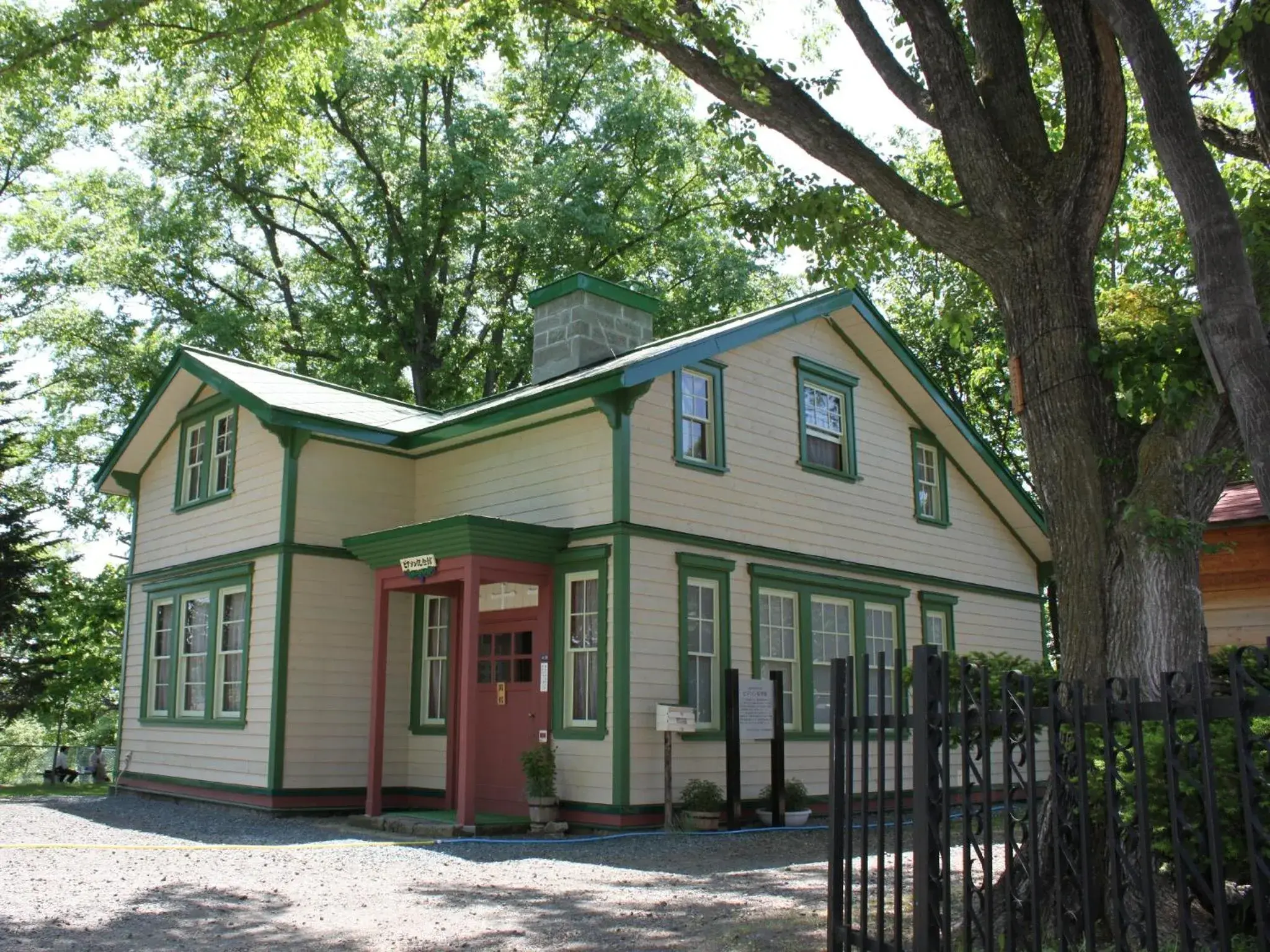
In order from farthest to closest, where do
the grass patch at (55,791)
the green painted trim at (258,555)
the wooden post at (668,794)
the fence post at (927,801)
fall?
the grass patch at (55,791) < the green painted trim at (258,555) < the wooden post at (668,794) < the fence post at (927,801)

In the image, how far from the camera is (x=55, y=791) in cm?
2075

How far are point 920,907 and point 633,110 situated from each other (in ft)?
87.1

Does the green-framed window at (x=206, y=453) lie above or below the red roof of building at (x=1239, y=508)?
above

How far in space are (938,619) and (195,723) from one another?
10.9m

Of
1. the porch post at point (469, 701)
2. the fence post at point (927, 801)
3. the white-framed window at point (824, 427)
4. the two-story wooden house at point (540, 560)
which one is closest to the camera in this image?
the fence post at point (927, 801)

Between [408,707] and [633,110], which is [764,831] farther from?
[633,110]

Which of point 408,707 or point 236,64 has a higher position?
→ point 236,64

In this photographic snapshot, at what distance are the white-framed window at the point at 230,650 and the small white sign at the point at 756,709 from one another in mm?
6478

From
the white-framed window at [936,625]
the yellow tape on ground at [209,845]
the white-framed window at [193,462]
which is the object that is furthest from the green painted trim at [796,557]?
the white-framed window at [193,462]

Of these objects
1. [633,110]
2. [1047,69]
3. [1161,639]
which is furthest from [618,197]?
[1161,639]

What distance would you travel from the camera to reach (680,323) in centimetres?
2850

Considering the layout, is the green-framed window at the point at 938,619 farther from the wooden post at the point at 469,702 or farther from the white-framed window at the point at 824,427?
the wooden post at the point at 469,702

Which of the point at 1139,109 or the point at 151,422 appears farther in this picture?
the point at 151,422

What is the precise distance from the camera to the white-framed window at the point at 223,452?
1616 cm
